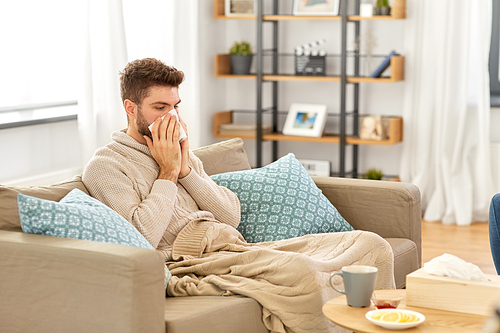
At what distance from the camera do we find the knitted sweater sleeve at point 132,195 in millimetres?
1982

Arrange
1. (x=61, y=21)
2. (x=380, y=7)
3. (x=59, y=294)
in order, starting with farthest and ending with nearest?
(x=380, y=7)
(x=61, y=21)
(x=59, y=294)

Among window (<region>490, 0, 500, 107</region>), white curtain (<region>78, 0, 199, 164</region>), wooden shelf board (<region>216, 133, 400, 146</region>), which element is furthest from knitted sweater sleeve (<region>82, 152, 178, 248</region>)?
window (<region>490, 0, 500, 107</region>)

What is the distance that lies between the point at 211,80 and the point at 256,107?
369mm

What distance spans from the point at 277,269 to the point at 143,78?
0.79 metres

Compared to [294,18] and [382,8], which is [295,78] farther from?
[382,8]

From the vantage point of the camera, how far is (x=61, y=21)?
3.33 m

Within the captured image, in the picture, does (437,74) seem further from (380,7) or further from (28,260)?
(28,260)

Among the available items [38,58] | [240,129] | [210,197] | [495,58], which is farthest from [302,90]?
[210,197]

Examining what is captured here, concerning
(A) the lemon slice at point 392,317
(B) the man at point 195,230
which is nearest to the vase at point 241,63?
(B) the man at point 195,230

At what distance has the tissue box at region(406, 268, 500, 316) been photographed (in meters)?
1.56

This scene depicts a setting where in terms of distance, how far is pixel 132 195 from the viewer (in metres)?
2.04

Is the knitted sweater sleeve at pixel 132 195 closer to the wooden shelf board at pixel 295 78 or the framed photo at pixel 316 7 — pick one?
the wooden shelf board at pixel 295 78

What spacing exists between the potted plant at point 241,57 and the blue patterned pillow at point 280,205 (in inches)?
87.3

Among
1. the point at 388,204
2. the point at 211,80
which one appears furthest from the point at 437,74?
the point at 388,204
